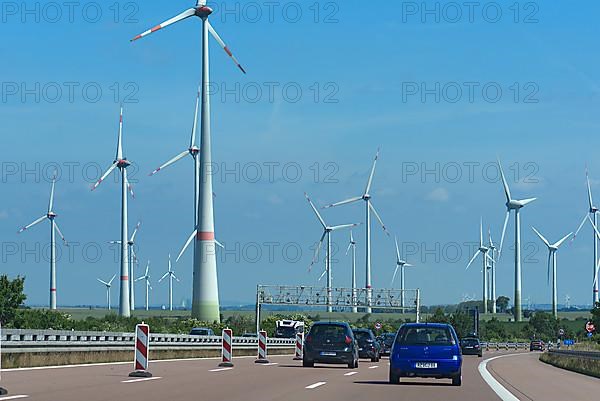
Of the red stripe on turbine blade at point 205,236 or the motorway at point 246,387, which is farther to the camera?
the red stripe on turbine blade at point 205,236

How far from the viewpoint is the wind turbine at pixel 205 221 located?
230ft

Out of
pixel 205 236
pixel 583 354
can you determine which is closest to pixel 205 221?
pixel 205 236

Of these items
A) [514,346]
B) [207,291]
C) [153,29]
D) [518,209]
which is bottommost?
[514,346]

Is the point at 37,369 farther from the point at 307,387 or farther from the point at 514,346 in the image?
the point at 514,346

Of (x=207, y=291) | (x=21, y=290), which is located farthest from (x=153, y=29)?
(x=21, y=290)

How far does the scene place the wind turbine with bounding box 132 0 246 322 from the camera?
70.2 m

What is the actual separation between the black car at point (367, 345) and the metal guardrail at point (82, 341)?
7.27 m

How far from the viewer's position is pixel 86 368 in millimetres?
30875

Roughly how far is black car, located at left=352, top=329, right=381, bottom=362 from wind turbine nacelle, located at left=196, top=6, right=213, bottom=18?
1226 inches

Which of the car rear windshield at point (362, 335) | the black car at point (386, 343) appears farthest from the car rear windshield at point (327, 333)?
the black car at point (386, 343)

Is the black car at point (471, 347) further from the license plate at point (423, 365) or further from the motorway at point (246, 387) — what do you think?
the license plate at point (423, 365)

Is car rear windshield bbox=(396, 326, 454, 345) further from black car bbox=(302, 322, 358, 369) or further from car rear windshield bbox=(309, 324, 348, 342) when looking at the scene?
car rear windshield bbox=(309, 324, 348, 342)

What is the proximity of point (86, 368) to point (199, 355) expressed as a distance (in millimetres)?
20075

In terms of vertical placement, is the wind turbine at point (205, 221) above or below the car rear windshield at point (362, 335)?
above
